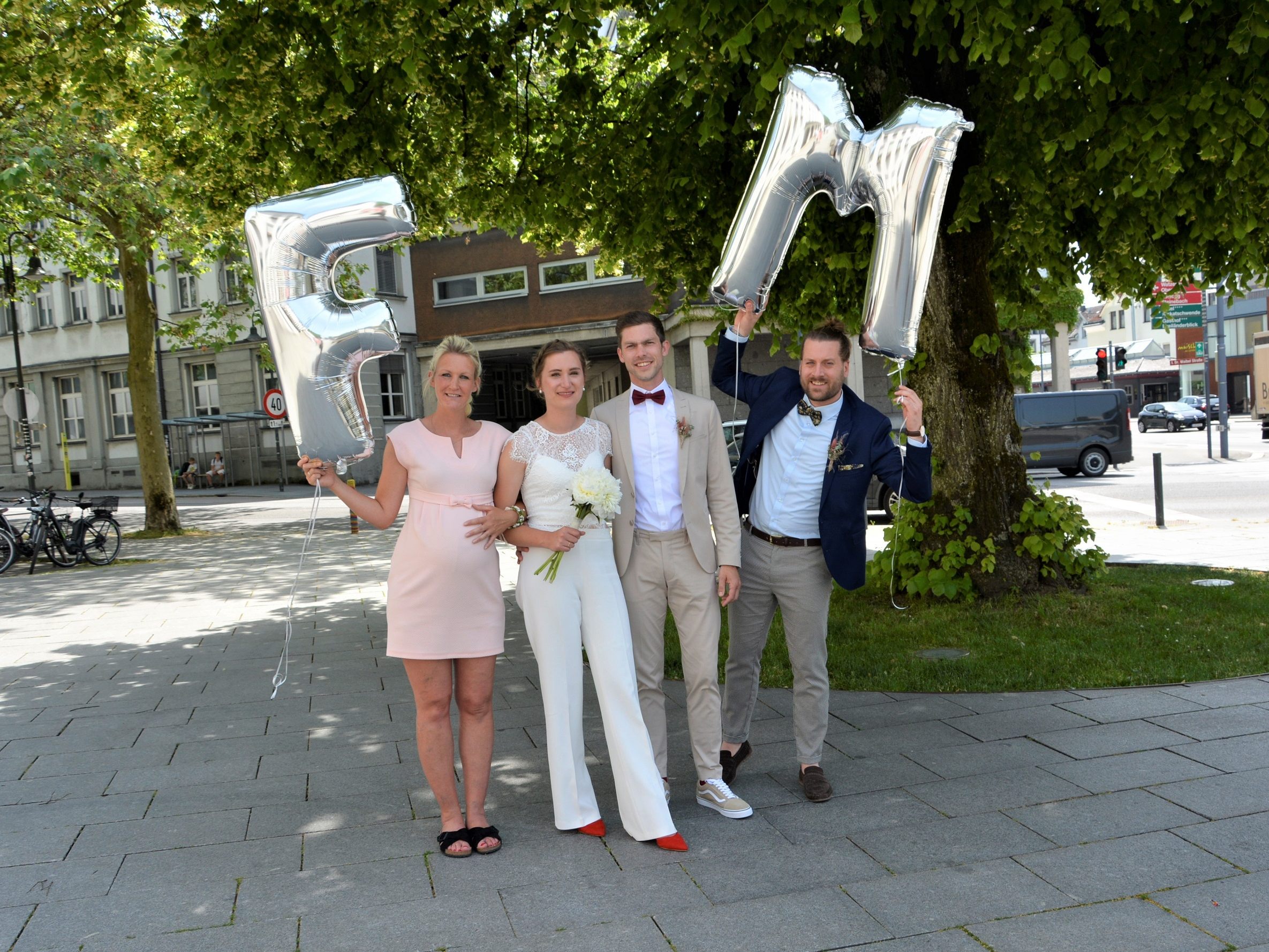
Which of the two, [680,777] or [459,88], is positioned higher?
[459,88]

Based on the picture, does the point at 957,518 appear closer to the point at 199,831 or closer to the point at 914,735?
the point at 914,735

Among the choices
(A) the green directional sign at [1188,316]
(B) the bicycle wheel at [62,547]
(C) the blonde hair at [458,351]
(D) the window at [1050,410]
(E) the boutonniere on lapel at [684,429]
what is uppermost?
Answer: (A) the green directional sign at [1188,316]

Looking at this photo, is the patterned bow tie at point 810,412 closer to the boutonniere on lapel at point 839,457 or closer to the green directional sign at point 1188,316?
the boutonniere on lapel at point 839,457

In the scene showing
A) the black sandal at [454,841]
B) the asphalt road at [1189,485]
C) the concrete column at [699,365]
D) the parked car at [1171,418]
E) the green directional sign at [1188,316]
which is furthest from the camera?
the parked car at [1171,418]

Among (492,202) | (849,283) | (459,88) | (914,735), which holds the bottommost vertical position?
(914,735)

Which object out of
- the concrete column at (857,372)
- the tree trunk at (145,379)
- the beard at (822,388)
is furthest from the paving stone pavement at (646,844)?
the concrete column at (857,372)

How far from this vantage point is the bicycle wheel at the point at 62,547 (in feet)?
49.6

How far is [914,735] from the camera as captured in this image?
5.41 metres

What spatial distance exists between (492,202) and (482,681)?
646 centimetres

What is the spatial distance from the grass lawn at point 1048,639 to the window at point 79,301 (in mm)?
39473

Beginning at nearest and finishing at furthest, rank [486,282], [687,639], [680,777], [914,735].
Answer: [687,639] → [680,777] → [914,735] → [486,282]

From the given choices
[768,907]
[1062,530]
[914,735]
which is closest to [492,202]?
[1062,530]

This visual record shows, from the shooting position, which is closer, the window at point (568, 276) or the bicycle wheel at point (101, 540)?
the bicycle wheel at point (101, 540)

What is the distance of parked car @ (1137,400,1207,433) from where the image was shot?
4500cm
